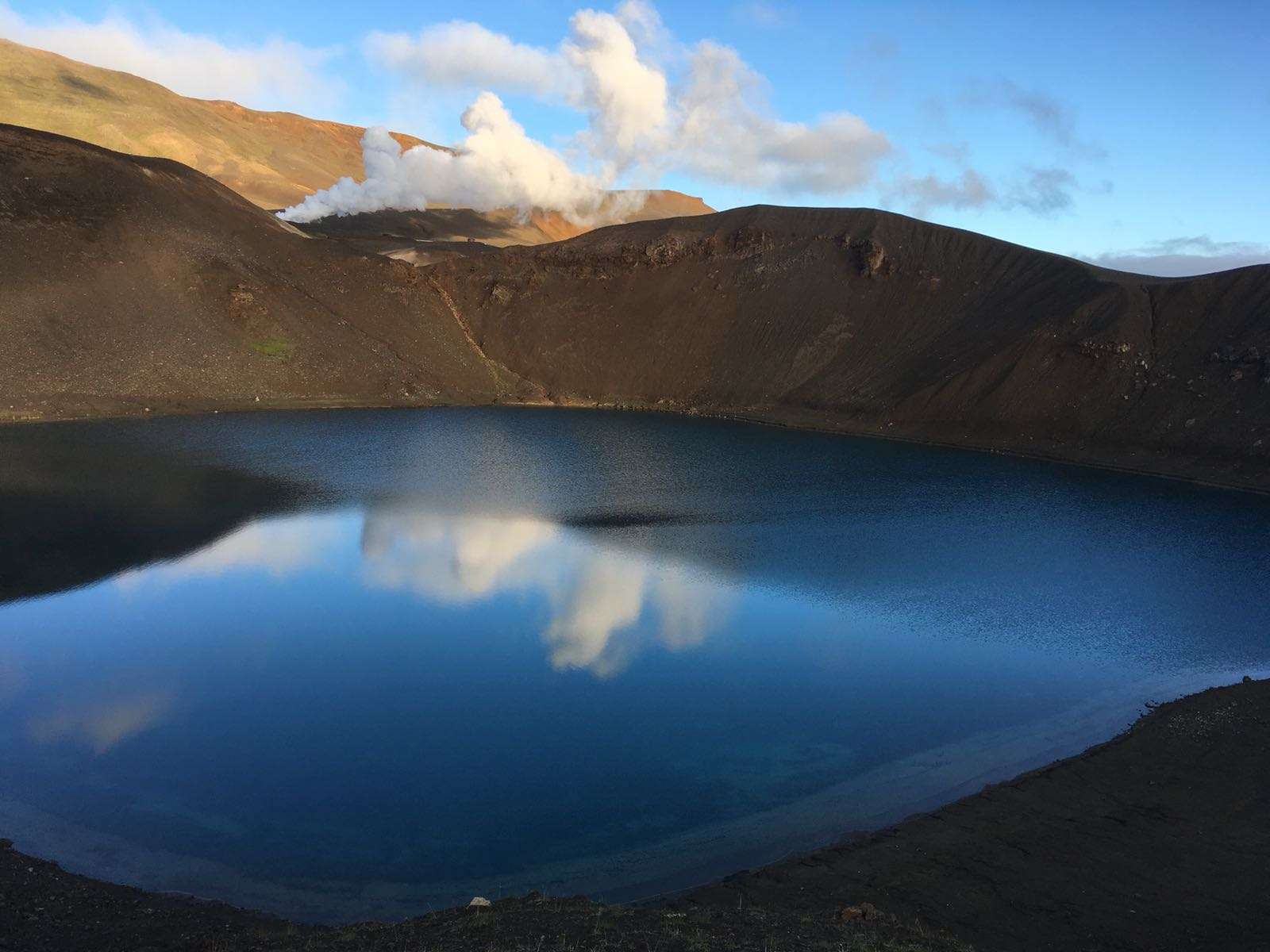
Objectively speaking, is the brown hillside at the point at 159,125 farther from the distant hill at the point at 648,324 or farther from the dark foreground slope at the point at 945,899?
the dark foreground slope at the point at 945,899

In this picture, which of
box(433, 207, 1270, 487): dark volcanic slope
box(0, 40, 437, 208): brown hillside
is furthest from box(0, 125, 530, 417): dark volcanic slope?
box(0, 40, 437, 208): brown hillside

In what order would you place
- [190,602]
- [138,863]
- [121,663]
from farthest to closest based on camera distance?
[190,602] < [121,663] < [138,863]

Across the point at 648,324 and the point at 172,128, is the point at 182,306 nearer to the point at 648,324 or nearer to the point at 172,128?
the point at 648,324

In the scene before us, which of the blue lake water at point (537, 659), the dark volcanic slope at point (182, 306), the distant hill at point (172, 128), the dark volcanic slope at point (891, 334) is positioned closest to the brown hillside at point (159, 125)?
the distant hill at point (172, 128)

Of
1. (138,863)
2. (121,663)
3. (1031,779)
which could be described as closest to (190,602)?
(121,663)

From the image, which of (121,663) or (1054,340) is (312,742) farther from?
(1054,340)

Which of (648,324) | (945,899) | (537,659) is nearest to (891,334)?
(648,324)
